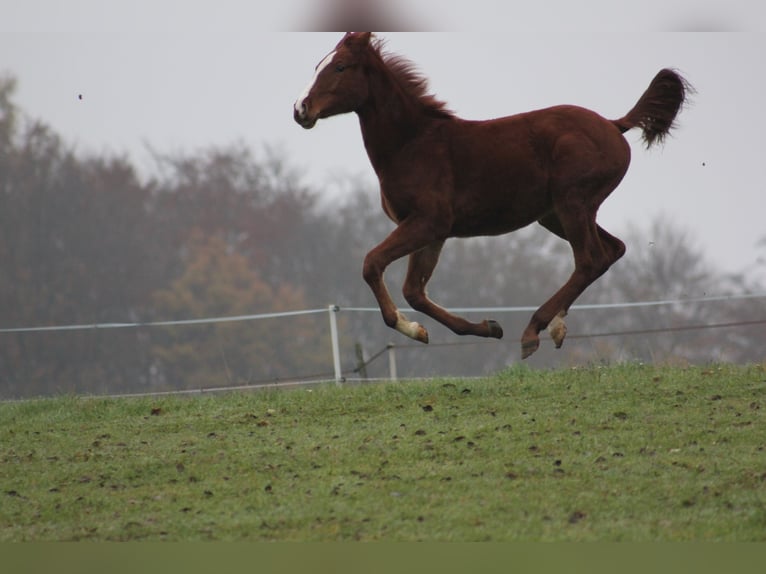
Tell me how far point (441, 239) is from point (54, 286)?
116ft

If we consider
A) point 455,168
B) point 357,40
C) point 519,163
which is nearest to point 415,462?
point 455,168

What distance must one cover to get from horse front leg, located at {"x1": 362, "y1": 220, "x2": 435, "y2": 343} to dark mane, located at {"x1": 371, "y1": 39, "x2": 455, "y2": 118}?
903 millimetres

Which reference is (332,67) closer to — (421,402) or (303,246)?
(421,402)

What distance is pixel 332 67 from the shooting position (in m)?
7.98

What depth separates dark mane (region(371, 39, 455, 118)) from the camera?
8.27m

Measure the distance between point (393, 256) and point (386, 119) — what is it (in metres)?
1.00

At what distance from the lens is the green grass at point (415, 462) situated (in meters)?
6.22

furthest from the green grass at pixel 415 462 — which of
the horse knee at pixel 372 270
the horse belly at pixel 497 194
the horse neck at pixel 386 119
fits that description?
the horse neck at pixel 386 119

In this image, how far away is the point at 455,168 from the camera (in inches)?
316

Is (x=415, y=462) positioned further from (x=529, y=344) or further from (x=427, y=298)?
(x=427, y=298)

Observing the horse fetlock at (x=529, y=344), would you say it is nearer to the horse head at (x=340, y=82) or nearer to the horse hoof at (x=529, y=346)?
the horse hoof at (x=529, y=346)

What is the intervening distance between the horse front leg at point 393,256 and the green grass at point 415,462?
0.89 metres

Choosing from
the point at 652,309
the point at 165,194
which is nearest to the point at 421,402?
the point at 652,309

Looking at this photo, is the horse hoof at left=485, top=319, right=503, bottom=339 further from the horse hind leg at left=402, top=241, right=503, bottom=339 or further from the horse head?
the horse head
